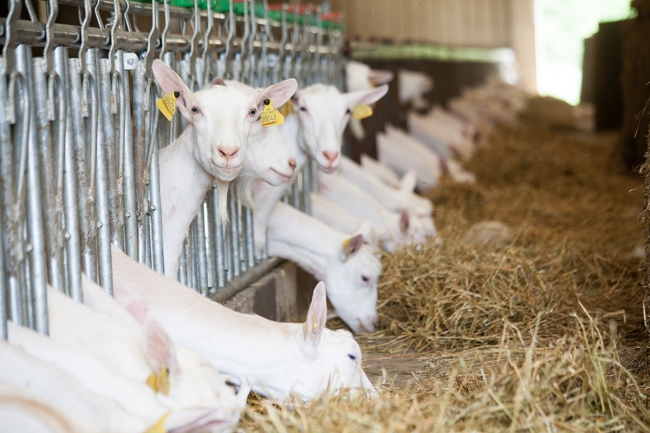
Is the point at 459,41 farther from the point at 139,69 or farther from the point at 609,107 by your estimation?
the point at 139,69

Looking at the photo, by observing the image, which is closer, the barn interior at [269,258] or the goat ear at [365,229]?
the barn interior at [269,258]

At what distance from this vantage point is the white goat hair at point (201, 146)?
3348 mm

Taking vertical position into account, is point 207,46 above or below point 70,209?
above

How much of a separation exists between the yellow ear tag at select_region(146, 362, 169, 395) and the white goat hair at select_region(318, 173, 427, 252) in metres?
3.40

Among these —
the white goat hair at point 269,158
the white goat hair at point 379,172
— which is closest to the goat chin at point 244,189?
the white goat hair at point 269,158

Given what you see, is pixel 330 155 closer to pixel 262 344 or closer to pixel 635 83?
pixel 262 344

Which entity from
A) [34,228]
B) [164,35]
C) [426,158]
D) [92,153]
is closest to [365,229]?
[164,35]

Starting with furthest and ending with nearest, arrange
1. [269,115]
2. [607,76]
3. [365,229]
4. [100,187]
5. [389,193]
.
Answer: [607,76], [389,193], [365,229], [269,115], [100,187]

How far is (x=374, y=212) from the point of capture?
6156 millimetres

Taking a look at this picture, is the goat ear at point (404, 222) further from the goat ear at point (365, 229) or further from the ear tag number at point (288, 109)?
the ear tag number at point (288, 109)

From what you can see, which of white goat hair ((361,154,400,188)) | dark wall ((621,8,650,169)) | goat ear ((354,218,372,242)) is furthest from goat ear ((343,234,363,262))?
dark wall ((621,8,650,169))

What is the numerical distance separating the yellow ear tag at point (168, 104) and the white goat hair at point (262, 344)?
80 centimetres

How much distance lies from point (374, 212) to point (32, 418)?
4.19 metres

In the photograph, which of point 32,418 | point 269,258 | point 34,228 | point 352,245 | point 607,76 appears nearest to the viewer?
point 32,418
